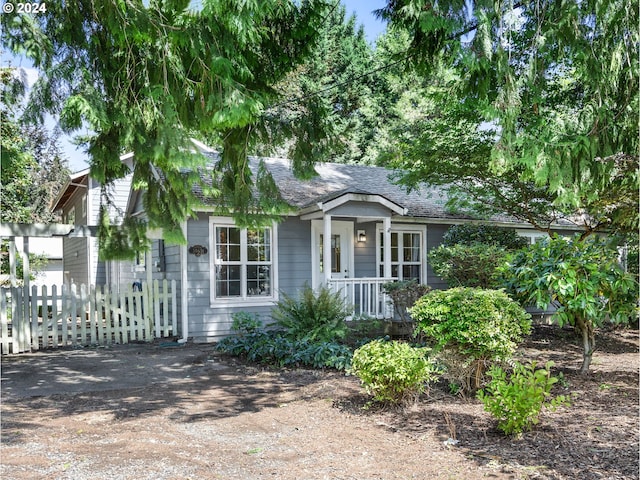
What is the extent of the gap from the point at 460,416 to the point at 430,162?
6174mm

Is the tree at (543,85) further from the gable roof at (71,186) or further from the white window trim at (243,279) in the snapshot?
the gable roof at (71,186)

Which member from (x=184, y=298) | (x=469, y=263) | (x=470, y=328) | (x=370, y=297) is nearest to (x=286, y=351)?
(x=184, y=298)

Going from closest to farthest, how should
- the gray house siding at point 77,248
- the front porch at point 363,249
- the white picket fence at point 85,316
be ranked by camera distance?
the white picket fence at point 85,316 < the front porch at point 363,249 < the gray house siding at point 77,248

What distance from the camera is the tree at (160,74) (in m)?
3.97

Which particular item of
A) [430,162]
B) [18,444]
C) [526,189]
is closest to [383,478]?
[18,444]

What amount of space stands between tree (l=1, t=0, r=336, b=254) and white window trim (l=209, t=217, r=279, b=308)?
15.7ft

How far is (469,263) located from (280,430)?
6788mm

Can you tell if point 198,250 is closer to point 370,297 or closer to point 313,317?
point 313,317

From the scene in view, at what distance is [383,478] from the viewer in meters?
3.51

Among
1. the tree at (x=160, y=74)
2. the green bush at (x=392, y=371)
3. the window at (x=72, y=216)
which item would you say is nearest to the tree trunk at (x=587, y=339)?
the green bush at (x=392, y=371)

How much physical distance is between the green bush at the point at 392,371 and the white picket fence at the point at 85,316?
20.5ft

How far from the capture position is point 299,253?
11250 millimetres

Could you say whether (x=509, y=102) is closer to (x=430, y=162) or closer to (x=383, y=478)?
(x=383, y=478)

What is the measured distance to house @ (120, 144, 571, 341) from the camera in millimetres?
10273
